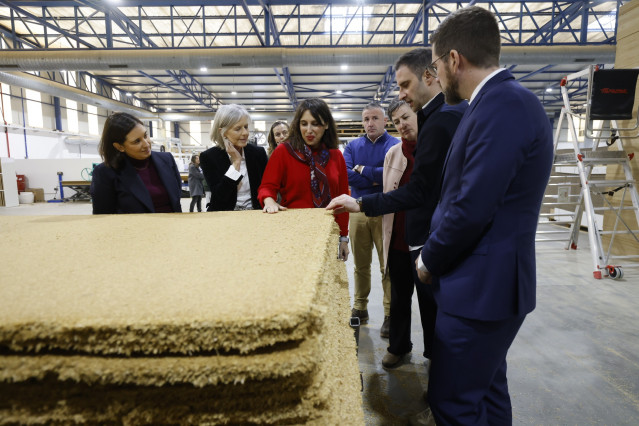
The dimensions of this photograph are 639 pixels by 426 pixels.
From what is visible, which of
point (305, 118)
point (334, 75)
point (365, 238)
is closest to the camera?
point (305, 118)

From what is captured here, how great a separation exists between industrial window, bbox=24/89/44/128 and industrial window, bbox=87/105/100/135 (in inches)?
114

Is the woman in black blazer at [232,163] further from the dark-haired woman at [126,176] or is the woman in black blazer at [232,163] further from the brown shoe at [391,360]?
the brown shoe at [391,360]

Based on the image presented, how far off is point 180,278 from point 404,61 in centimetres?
156

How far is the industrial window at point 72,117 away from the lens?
1673 centimetres

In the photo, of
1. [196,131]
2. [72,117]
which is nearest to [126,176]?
[72,117]

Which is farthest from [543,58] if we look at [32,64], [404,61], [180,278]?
[32,64]

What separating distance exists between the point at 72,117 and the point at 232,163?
1941 centimetres

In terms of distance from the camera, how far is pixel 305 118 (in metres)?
1.94

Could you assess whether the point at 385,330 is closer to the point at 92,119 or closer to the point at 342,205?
the point at 342,205

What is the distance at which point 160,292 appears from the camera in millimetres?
507

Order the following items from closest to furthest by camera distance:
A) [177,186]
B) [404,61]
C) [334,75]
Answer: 1. [404,61]
2. [177,186]
3. [334,75]

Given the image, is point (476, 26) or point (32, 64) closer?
point (476, 26)

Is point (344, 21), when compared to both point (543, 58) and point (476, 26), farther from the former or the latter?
point (476, 26)

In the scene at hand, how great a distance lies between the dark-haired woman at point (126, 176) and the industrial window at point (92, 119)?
20004 mm
